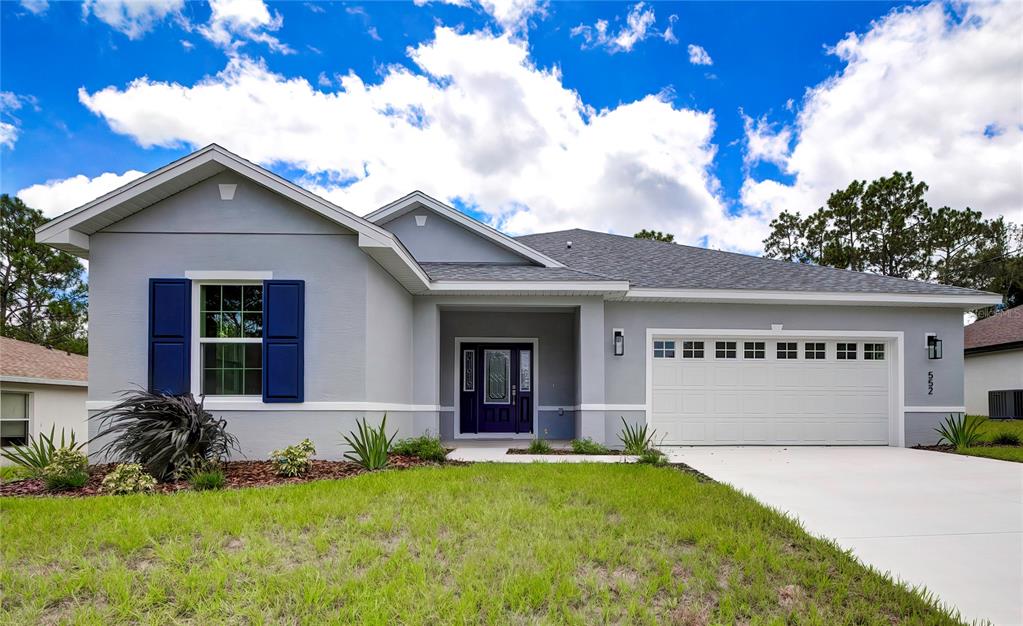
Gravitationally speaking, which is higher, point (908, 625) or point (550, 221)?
point (550, 221)

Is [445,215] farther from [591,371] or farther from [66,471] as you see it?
[66,471]

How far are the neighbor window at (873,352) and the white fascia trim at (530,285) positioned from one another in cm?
538

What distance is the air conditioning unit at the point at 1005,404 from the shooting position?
599 inches

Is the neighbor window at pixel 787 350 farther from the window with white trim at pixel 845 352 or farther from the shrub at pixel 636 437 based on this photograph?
the shrub at pixel 636 437

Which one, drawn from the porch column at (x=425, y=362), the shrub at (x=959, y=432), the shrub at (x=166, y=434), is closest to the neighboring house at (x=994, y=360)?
the shrub at (x=959, y=432)

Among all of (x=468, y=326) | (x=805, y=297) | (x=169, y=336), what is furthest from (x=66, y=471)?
(x=805, y=297)

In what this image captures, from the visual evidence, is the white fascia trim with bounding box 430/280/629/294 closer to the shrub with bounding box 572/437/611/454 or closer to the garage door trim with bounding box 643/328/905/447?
the garage door trim with bounding box 643/328/905/447

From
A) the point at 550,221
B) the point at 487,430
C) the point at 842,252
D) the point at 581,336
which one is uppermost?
the point at 550,221

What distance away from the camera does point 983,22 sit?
9703 millimetres

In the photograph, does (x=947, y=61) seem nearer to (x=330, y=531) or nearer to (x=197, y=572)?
(x=330, y=531)

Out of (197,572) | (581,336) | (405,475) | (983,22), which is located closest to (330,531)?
(197,572)

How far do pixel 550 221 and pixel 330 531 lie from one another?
2510cm

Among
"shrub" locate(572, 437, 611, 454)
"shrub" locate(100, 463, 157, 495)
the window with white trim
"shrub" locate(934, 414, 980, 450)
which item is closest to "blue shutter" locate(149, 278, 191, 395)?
"shrub" locate(100, 463, 157, 495)

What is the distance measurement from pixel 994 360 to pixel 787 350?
10.4 m
